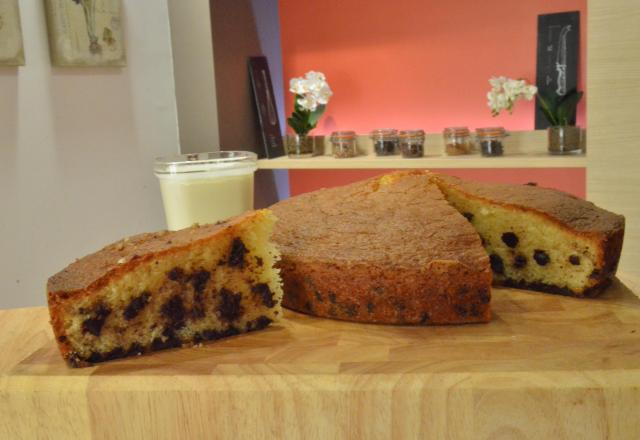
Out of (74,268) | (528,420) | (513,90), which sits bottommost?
(528,420)

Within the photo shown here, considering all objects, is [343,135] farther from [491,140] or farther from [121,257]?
[121,257]

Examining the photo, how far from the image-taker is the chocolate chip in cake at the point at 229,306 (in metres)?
0.84

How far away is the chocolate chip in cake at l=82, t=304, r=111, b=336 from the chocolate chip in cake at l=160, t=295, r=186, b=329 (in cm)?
7

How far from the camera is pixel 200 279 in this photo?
83cm

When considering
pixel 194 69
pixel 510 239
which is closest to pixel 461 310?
pixel 510 239

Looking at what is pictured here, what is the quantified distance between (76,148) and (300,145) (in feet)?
2.67

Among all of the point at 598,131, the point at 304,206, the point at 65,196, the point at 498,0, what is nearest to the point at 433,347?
the point at 304,206

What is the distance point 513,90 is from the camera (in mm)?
2219

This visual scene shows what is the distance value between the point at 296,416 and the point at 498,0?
2.13 meters

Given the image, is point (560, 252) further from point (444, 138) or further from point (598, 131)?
point (444, 138)

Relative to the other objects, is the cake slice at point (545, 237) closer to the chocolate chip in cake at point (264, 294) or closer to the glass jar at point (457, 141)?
the chocolate chip in cake at point (264, 294)

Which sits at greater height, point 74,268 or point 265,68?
point 265,68

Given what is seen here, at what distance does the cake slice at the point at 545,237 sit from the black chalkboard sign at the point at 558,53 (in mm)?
1377

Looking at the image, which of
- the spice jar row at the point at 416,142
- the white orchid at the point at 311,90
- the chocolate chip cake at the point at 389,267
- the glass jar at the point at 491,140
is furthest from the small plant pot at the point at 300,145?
the chocolate chip cake at the point at 389,267
